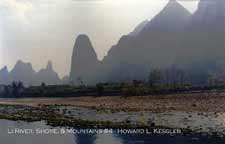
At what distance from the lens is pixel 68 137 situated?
20.2 ft

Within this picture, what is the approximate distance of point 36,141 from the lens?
614cm

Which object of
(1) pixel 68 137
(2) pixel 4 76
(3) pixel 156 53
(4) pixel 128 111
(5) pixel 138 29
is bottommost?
(1) pixel 68 137

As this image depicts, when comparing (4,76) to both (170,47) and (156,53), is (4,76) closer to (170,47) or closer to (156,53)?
(156,53)

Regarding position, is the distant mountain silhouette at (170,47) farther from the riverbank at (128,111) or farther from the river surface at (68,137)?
the river surface at (68,137)

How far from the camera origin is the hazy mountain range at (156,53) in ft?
20.5

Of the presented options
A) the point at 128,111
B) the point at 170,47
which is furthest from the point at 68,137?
the point at 170,47

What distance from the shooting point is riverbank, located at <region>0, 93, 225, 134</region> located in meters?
6.21

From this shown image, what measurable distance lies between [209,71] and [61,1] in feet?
4.83

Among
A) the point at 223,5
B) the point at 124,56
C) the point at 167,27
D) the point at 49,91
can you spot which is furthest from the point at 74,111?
the point at 223,5

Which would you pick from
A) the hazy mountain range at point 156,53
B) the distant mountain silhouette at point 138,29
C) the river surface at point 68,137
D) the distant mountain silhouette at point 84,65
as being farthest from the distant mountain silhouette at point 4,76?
the distant mountain silhouette at point 138,29

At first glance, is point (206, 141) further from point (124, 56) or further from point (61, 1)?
point (61, 1)

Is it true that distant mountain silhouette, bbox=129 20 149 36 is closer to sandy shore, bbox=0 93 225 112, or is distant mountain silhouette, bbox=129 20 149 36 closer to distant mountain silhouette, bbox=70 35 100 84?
distant mountain silhouette, bbox=70 35 100 84

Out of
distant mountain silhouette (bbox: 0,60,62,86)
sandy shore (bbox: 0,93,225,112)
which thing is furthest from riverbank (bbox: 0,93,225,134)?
distant mountain silhouette (bbox: 0,60,62,86)

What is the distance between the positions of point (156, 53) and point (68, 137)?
1091 millimetres
